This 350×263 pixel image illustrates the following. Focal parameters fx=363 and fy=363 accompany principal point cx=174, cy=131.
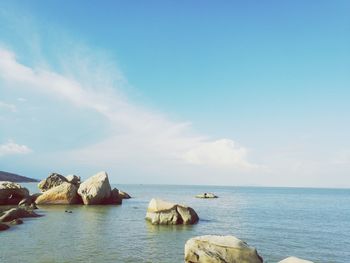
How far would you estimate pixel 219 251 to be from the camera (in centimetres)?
1791

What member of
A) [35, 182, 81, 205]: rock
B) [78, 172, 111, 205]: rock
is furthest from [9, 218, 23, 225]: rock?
[78, 172, 111, 205]: rock

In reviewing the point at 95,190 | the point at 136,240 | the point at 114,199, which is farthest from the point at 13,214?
the point at 114,199

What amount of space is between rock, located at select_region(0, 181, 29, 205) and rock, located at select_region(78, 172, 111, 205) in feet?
26.4

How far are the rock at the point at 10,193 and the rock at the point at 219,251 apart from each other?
38.2 m

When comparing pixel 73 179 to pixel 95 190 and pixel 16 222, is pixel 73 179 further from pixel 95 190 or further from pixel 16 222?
pixel 16 222

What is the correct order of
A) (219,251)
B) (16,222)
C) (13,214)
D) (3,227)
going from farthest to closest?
1. (13,214)
2. (16,222)
3. (3,227)
4. (219,251)

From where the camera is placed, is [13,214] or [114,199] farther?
[114,199]

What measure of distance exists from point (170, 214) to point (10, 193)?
28362mm

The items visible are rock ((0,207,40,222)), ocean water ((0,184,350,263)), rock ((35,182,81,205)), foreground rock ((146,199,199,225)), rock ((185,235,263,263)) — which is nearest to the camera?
rock ((185,235,263,263))

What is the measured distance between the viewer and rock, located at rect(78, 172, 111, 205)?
5191 cm

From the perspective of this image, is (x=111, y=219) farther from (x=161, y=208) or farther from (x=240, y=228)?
(x=240, y=228)

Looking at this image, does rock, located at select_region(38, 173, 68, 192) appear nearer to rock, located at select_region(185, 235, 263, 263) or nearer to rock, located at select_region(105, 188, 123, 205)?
rock, located at select_region(105, 188, 123, 205)

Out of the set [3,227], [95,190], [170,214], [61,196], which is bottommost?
[3,227]

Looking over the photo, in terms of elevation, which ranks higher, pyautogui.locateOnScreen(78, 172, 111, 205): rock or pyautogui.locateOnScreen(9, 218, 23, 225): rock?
pyautogui.locateOnScreen(78, 172, 111, 205): rock
